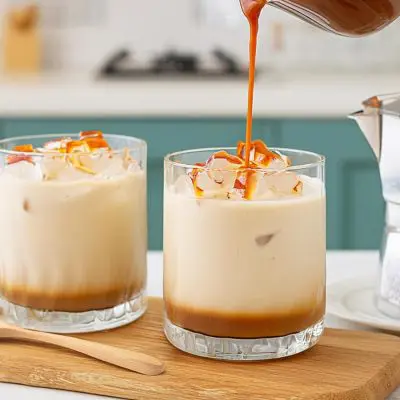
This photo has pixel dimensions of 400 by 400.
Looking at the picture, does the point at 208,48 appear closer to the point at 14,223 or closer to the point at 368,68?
the point at 368,68

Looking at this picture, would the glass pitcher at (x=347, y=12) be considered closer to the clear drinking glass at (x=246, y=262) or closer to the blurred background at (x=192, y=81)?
the clear drinking glass at (x=246, y=262)

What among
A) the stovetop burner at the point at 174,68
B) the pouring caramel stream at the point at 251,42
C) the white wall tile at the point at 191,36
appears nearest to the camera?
the pouring caramel stream at the point at 251,42

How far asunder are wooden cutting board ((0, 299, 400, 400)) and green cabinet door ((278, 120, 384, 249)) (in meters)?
1.48

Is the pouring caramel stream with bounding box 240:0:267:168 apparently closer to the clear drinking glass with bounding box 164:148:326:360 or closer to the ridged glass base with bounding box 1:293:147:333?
the clear drinking glass with bounding box 164:148:326:360

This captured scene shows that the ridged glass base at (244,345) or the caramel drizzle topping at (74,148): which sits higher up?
the caramel drizzle topping at (74,148)

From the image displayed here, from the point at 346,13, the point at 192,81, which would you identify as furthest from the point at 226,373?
the point at 192,81

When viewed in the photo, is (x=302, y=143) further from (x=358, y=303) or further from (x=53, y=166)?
(x=53, y=166)

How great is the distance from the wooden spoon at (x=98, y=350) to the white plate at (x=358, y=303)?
275 millimetres

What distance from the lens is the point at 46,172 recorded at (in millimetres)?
974

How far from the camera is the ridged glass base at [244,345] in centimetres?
90

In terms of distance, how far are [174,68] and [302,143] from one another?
0.57 meters

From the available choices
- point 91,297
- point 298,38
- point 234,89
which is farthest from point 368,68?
point 91,297

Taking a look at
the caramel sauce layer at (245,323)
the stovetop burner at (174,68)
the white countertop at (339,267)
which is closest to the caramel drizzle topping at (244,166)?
the caramel sauce layer at (245,323)

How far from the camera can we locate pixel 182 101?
7.93 feet
